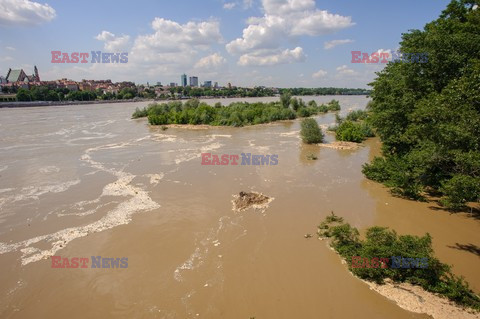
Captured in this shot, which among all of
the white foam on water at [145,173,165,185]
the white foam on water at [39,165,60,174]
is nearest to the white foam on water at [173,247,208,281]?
the white foam on water at [145,173,165,185]

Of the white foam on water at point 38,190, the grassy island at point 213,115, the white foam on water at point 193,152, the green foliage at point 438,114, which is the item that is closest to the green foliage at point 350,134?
the green foliage at point 438,114

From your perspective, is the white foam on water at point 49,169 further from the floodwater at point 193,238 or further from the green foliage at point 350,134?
the green foliage at point 350,134

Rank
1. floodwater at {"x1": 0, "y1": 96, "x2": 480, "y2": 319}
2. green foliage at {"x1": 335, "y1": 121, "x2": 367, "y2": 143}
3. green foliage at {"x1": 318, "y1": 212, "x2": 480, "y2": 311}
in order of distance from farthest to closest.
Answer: green foliage at {"x1": 335, "y1": 121, "x2": 367, "y2": 143} → floodwater at {"x1": 0, "y1": 96, "x2": 480, "y2": 319} → green foliage at {"x1": 318, "y1": 212, "x2": 480, "y2": 311}

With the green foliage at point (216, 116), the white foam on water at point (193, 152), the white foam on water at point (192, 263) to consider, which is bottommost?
the white foam on water at point (192, 263)

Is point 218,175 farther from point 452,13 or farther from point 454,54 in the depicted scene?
point 452,13

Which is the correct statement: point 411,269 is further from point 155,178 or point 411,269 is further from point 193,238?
point 155,178

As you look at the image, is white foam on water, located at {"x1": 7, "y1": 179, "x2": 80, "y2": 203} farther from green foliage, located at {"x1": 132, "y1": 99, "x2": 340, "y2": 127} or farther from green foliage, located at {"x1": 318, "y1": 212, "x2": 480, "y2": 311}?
green foliage, located at {"x1": 132, "y1": 99, "x2": 340, "y2": 127}
